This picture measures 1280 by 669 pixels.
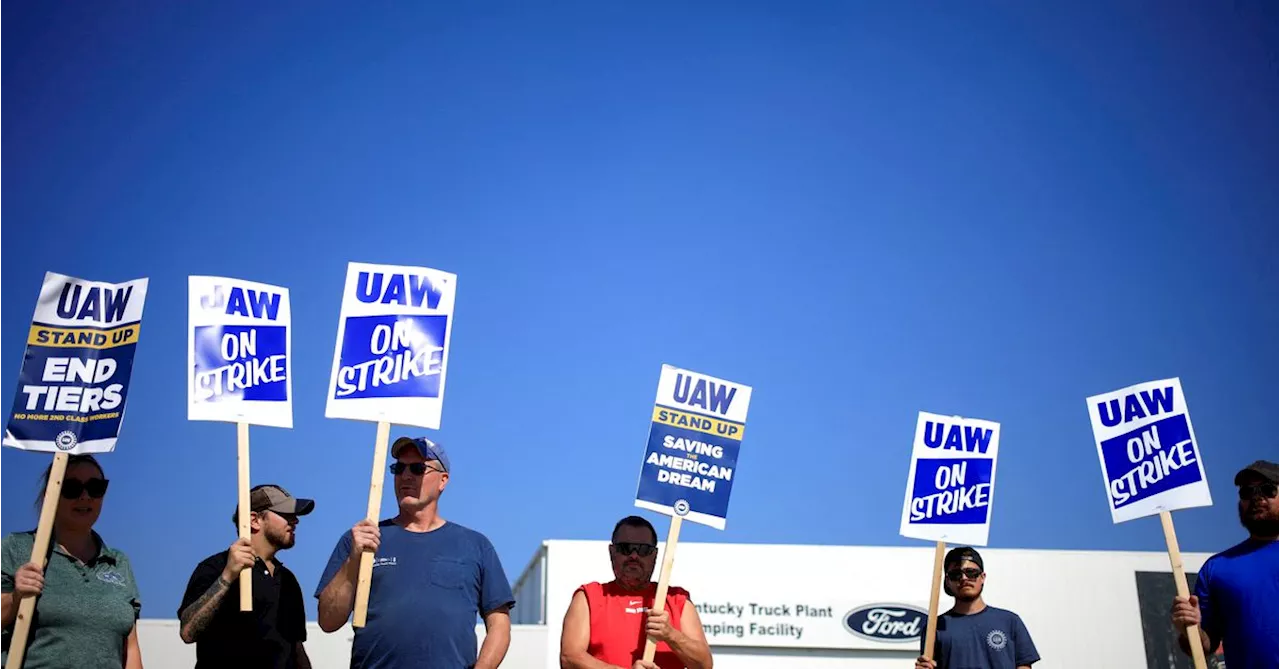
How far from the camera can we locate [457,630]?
20.9ft

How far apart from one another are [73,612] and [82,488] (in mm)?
699

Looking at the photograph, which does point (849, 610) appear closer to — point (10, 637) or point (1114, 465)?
point (1114, 465)

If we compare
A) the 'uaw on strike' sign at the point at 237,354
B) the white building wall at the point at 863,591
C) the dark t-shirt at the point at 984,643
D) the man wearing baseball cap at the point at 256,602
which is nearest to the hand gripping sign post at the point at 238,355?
the 'uaw on strike' sign at the point at 237,354

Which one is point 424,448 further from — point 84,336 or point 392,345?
Result: point 84,336

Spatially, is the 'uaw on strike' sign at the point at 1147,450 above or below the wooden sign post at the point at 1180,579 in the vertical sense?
above

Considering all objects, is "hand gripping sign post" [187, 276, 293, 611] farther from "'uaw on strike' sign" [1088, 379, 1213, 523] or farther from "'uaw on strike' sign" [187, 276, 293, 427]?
"'uaw on strike' sign" [1088, 379, 1213, 523]

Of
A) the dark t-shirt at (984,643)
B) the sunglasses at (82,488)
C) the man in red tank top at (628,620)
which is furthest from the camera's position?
the dark t-shirt at (984,643)

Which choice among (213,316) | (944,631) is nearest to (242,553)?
(213,316)

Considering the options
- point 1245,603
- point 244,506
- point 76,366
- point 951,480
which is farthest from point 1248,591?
point 76,366

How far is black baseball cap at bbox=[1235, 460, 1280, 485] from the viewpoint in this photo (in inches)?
267

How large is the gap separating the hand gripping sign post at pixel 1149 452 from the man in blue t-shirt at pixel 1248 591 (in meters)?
0.81

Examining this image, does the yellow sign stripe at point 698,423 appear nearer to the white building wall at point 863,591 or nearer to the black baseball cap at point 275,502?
the black baseball cap at point 275,502

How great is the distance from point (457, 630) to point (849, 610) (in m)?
23.2

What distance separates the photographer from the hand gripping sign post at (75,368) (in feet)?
21.4
